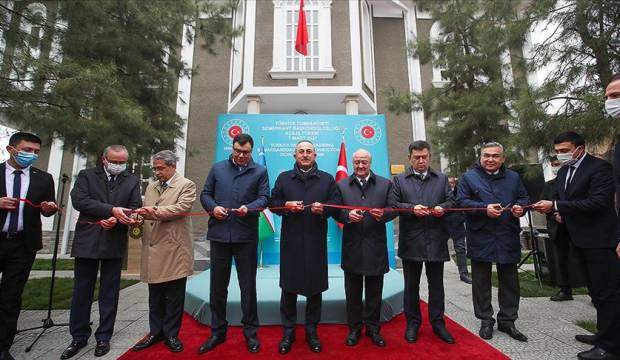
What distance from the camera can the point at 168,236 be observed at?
10.5 feet

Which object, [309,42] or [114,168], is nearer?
[114,168]

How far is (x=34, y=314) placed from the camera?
442 cm

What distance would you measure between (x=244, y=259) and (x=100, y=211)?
142 cm

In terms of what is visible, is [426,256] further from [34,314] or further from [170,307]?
[34,314]

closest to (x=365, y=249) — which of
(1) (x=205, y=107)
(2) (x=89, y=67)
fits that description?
(2) (x=89, y=67)

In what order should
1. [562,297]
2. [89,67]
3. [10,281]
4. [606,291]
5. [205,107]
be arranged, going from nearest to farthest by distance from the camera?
[606,291] → [10,281] → [89,67] → [562,297] → [205,107]

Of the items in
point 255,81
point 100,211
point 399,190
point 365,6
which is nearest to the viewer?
point 100,211

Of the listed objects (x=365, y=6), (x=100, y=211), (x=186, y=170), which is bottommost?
(x=100, y=211)

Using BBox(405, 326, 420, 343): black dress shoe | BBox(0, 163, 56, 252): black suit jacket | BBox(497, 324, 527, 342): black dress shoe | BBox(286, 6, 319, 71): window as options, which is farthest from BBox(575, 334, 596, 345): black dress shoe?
BBox(286, 6, 319, 71): window

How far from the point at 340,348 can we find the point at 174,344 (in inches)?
61.3

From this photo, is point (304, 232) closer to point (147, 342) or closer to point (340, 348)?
point (340, 348)

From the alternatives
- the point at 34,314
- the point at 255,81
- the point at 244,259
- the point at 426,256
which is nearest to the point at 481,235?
the point at 426,256

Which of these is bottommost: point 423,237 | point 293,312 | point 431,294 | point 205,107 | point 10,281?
point 293,312

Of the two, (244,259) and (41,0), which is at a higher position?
(41,0)
